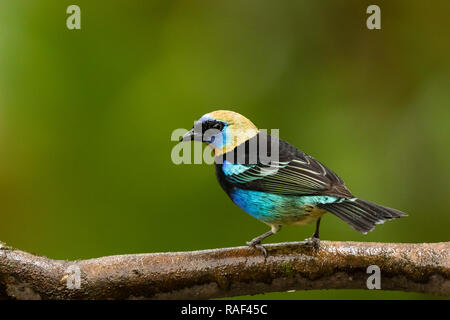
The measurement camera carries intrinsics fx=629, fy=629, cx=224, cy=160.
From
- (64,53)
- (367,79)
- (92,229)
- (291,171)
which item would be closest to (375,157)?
(367,79)

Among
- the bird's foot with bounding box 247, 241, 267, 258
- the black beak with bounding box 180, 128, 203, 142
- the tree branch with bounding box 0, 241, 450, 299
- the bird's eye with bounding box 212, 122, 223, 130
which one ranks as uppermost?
the bird's eye with bounding box 212, 122, 223, 130

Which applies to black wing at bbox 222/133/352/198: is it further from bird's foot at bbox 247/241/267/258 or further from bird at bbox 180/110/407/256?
bird's foot at bbox 247/241/267/258

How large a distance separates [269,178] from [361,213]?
0.58 metres

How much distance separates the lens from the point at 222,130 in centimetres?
372

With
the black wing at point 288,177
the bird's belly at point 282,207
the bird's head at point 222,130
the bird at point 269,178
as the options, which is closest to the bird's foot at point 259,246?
the bird at point 269,178

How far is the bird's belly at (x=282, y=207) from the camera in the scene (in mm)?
3555

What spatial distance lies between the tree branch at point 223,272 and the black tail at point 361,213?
19 centimetres

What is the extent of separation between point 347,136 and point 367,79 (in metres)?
0.68

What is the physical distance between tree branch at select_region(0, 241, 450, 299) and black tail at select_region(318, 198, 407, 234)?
193mm

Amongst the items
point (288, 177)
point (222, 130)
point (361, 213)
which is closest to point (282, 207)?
point (288, 177)

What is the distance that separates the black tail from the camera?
327 cm

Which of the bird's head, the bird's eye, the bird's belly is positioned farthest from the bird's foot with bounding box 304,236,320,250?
the bird's eye

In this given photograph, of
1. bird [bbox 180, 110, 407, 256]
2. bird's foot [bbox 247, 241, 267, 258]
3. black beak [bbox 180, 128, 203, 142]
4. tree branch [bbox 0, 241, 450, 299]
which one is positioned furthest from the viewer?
black beak [bbox 180, 128, 203, 142]

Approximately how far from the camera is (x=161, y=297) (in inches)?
130
